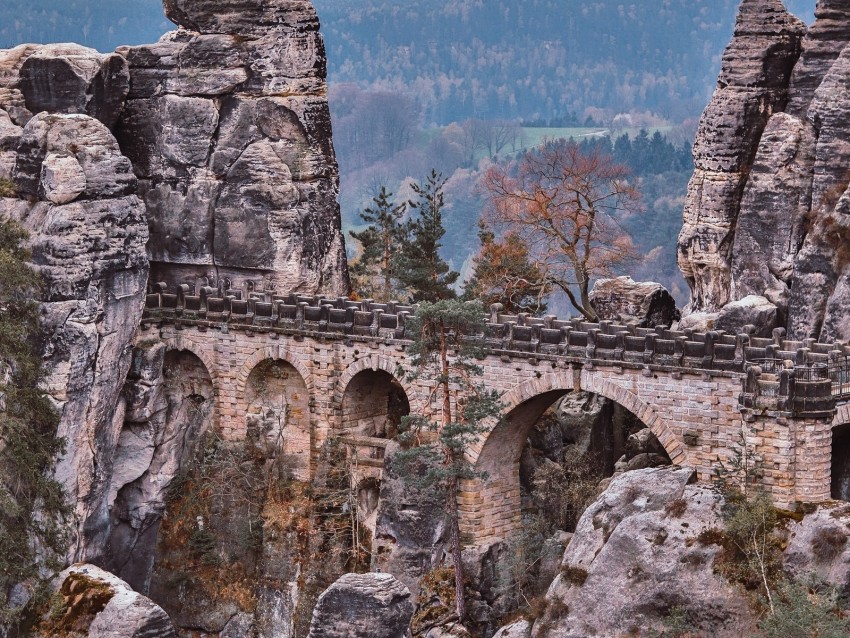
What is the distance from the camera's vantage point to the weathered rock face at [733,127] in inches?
2366

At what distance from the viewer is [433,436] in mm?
55031

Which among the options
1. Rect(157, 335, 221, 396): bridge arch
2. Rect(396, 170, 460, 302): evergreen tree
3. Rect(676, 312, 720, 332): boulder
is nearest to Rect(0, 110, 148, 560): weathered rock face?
Rect(157, 335, 221, 396): bridge arch

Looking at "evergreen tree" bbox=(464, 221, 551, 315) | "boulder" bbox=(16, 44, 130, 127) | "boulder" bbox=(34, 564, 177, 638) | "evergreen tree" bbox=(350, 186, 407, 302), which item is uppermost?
"boulder" bbox=(16, 44, 130, 127)

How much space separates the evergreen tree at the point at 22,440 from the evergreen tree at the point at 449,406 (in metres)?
10.3

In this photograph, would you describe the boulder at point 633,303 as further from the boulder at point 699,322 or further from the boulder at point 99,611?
the boulder at point 99,611

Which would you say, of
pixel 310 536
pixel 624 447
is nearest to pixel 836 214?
pixel 624 447

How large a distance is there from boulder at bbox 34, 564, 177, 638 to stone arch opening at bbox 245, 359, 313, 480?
24.6ft

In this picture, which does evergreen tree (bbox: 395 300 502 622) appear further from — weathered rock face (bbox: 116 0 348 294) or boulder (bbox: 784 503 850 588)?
boulder (bbox: 784 503 850 588)

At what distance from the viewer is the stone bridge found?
154 feet

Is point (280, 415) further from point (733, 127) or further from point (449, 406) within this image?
point (733, 127)

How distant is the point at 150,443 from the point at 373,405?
722 cm

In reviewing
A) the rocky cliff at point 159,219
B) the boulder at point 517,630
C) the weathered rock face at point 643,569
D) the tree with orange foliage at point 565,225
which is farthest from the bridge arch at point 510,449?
the tree with orange foliage at point 565,225

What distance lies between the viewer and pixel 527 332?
52812 millimetres

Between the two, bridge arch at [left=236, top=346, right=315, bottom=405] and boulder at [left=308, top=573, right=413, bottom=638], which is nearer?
boulder at [left=308, top=573, right=413, bottom=638]
